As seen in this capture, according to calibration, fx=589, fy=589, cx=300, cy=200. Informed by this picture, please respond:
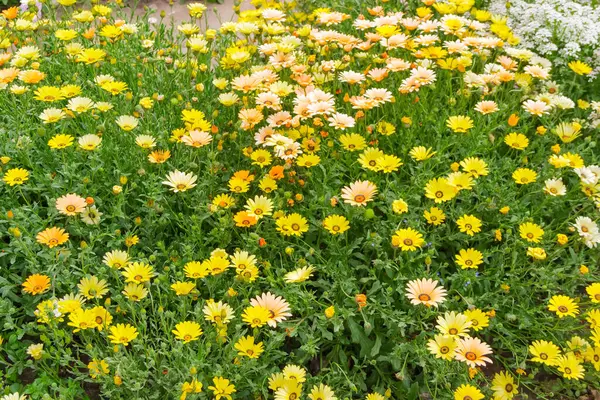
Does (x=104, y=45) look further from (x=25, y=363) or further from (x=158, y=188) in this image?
(x=25, y=363)

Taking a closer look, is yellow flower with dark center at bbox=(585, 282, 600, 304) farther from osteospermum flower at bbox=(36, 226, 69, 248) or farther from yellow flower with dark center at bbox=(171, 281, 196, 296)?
osteospermum flower at bbox=(36, 226, 69, 248)

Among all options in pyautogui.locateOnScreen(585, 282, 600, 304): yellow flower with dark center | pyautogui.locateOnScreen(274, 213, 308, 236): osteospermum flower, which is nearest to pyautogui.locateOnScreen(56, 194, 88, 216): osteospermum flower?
pyautogui.locateOnScreen(274, 213, 308, 236): osteospermum flower

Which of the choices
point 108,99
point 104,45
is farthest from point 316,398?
point 104,45

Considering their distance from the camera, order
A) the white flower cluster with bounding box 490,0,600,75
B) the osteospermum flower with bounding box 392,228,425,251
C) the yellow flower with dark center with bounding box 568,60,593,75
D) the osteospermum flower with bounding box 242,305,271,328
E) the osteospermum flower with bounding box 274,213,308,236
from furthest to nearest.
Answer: the white flower cluster with bounding box 490,0,600,75 → the yellow flower with dark center with bounding box 568,60,593,75 → the osteospermum flower with bounding box 274,213,308,236 → the osteospermum flower with bounding box 392,228,425,251 → the osteospermum flower with bounding box 242,305,271,328

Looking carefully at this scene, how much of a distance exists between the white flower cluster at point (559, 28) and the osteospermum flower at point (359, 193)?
180 cm

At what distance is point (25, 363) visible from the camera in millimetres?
2402

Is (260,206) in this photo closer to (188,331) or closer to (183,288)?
(183,288)

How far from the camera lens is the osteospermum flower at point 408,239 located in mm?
2416

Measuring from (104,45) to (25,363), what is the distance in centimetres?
218

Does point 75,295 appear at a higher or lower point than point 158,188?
lower

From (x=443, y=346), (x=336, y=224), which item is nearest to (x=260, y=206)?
(x=336, y=224)

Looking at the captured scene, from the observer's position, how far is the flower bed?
89.2 inches

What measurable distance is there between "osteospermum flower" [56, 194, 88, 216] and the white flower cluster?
2847mm

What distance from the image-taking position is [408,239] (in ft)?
8.07
